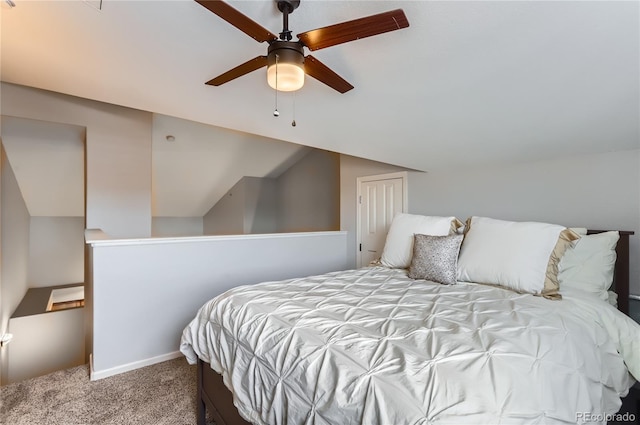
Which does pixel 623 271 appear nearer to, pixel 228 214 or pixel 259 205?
pixel 259 205

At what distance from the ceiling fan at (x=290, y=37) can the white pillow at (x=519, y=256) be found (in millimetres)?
1468

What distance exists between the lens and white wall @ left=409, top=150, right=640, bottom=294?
200cm

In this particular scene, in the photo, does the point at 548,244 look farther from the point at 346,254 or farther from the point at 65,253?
the point at 65,253

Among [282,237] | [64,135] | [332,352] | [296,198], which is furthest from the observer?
[296,198]

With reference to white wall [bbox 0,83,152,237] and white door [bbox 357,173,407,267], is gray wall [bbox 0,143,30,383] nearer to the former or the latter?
white wall [bbox 0,83,152,237]

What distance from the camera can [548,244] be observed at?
1802 millimetres

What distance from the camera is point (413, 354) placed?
959mm

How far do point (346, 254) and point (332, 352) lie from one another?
2.89 metres

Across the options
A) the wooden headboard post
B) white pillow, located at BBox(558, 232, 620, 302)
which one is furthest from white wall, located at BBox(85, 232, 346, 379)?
the wooden headboard post

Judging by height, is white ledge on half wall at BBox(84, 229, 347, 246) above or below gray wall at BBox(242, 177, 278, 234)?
below

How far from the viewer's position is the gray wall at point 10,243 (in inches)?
146

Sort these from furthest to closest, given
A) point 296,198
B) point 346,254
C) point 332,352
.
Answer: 1. point 296,198
2. point 346,254
3. point 332,352

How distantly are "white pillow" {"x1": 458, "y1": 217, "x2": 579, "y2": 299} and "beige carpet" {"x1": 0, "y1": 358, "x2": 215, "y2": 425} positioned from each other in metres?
2.07

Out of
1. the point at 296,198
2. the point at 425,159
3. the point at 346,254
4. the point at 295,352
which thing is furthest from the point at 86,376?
the point at 296,198
